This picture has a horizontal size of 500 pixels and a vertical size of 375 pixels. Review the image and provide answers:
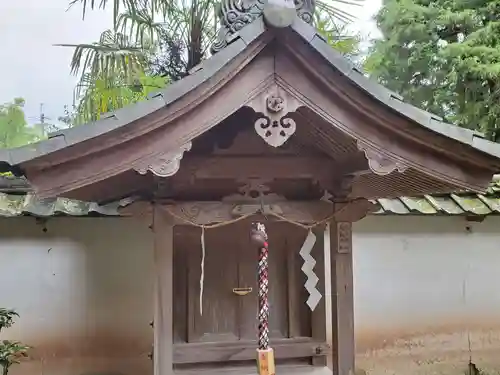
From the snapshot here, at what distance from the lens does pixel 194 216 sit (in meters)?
3.55

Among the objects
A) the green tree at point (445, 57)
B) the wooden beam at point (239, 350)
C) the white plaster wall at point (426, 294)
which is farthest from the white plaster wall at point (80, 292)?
the green tree at point (445, 57)

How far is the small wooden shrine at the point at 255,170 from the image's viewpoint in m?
2.70

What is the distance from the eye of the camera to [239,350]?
13.6 ft

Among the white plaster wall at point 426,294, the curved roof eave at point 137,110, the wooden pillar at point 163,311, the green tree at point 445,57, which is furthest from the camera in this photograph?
the green tree at point 445,57

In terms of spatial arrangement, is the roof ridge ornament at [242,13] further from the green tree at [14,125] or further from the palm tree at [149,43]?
the green tree at [14,125]

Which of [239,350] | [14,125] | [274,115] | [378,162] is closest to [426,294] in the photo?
[239,350]

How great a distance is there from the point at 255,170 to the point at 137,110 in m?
1.16

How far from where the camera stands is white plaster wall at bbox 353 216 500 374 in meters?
5.54

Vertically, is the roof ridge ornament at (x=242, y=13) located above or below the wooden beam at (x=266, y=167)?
above

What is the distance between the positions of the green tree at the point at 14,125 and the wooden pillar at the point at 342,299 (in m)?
13.8

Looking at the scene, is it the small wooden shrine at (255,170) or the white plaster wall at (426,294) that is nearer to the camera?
the small wooden shrine at (255,170)

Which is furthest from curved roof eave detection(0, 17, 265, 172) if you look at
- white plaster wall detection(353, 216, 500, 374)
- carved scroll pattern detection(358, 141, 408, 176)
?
white plaster wall detection(353, 216, 500, 374)

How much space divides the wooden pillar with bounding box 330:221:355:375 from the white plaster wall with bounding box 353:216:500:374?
5.76 ft

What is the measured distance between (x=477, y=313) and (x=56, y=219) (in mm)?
4357
